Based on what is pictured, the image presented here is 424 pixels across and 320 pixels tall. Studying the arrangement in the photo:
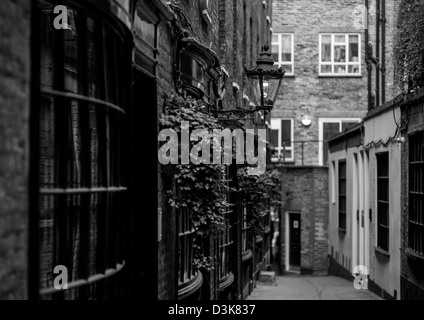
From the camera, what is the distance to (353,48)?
32.0m

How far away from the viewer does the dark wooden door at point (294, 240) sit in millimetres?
30219

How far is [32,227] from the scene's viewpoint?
4.39m

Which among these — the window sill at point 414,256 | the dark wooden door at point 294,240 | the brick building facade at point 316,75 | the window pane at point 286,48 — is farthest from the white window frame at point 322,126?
the window sill at point 414,256

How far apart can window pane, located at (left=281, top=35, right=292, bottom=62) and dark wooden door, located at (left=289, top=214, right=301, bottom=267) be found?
654 cm

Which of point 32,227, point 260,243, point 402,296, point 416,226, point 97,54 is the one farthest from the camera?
point 260,243

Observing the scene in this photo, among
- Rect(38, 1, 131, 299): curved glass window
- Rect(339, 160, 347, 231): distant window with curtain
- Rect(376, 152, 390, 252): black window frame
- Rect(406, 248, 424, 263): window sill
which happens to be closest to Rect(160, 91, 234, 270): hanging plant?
Rect(38, 1, 131, 299): curved glass window

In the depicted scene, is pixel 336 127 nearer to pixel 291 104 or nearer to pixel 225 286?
pixel 291 104

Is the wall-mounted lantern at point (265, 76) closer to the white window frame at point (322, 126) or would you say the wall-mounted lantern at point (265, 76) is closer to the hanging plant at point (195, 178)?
the hanging plant at point (195, 178)

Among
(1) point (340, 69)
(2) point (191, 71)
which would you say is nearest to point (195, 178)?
(2) point (191, 71)

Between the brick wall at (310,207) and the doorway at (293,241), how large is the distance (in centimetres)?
50

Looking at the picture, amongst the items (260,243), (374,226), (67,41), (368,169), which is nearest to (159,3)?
(67,41)

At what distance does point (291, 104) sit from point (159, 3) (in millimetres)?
25072

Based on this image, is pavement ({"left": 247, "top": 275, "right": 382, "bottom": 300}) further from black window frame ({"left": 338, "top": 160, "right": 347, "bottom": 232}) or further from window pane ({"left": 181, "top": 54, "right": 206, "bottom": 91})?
window pane ({"left": 181, "top": 54, "right": 206, "bottom": 91})

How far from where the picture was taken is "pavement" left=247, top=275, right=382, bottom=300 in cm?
1861
